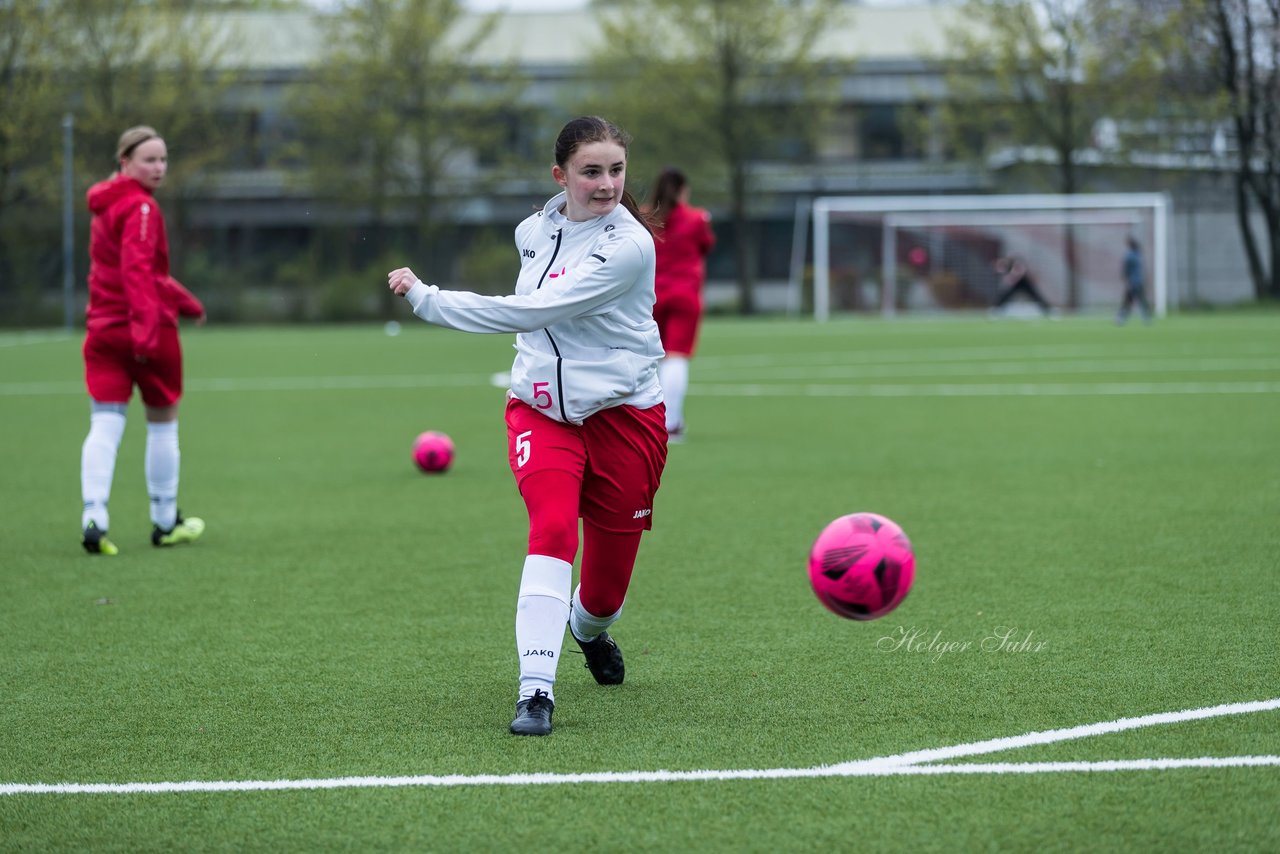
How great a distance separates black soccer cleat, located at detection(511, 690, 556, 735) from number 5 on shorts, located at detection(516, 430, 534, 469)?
2.34 ft

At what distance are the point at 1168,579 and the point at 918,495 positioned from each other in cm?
310

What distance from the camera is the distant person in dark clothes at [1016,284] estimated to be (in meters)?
38.8

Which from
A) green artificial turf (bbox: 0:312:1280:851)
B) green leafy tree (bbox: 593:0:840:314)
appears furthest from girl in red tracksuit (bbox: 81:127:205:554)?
green leafy tree (bbox: 593:0:840:314)

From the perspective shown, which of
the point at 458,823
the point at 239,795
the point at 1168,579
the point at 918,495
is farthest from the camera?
the point at 918,495

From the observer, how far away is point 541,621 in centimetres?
497

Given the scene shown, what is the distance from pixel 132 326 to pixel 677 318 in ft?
20.6

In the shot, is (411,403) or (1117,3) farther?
(1117,3)

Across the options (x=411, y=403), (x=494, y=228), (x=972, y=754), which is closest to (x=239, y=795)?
(x=972, y=754)

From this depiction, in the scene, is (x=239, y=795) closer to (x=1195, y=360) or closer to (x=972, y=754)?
(x=972, y=754)

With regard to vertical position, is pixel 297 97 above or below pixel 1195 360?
above

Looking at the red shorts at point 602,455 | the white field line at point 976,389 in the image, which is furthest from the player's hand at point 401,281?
the white field line at point 976,389

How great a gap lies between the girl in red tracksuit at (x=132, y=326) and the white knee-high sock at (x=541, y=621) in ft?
12.4

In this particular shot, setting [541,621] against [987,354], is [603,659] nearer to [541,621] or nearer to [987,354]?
[541,621]

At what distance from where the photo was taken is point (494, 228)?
5344 cm
